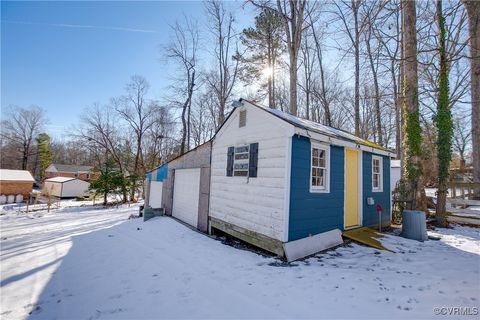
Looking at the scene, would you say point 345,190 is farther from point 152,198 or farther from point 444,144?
point 152,198

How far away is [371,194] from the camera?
7633 mm

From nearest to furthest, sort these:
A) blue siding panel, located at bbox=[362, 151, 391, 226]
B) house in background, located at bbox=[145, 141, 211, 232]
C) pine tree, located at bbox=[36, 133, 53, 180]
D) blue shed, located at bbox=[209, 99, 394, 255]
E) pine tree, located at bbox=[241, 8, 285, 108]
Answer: blue shed, located at bbox=[209, 99, 394, 255] < blue siding panel, located at bbox=[362, 151, 391, 226] < house in background, located at bbox=[145, 141, 211, 232] < pine tree, located at bbox=[241, 8, 285, 108] < pine tree, located at bbox=[36, 133, 53, 180]

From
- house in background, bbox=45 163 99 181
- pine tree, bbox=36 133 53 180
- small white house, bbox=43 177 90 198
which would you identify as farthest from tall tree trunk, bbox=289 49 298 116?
pine tree, bbox=36 133 53 180

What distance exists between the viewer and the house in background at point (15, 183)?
938 inches

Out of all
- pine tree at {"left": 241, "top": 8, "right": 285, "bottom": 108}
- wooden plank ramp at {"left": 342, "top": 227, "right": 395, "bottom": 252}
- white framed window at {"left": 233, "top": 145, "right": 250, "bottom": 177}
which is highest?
pine tree at {"left": 241, "top": 8, "right": 285, "bottom": 108}

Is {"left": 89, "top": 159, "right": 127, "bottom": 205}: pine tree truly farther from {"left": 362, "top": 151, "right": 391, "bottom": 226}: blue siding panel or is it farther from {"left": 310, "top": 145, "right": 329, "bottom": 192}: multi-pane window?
{"left": 362, "top": 151, "right": 391, "bottom": 226}: blue siding panel

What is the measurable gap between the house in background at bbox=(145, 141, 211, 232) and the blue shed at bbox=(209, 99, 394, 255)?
1.74 ft

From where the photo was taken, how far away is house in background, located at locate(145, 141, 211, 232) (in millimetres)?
8281

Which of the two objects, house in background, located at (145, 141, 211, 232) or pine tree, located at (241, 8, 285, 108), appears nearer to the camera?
house in background, located at (145, 141, 211, 232)

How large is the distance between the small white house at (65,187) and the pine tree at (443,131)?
105 feet

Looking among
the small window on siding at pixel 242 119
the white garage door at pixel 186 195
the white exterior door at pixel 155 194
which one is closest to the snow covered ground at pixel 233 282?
the white garage door at pixel 186 195

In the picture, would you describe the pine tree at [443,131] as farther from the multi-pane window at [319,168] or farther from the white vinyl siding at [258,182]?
the white vinyl siding at [258,182]

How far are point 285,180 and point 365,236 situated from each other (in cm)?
→ 322

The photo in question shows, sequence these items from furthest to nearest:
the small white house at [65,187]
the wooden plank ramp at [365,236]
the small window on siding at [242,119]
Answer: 1. the small white house at [65,187]
2. the small window on siding at [242,119]
3. the wooden plank ramp at [365,236]
